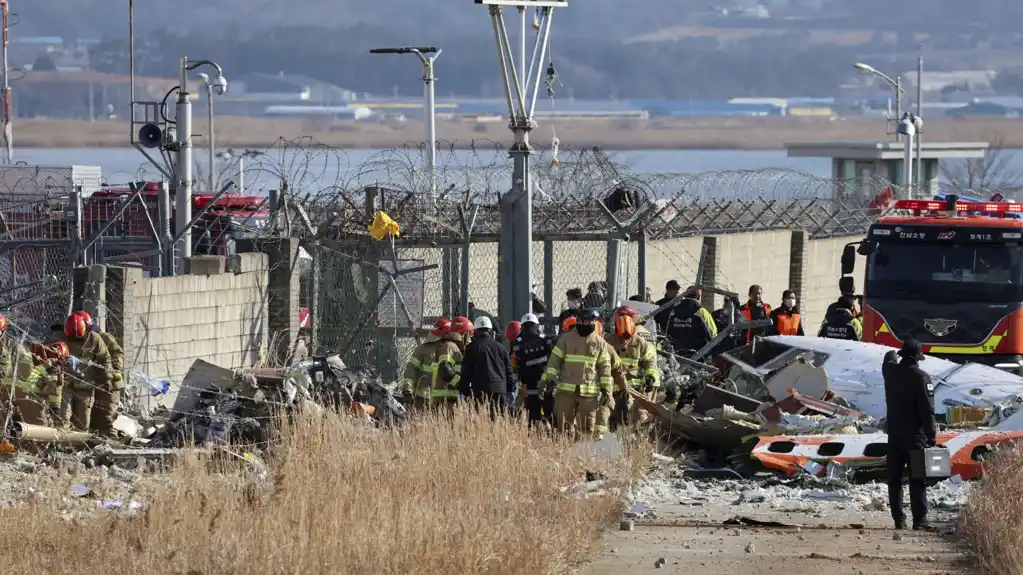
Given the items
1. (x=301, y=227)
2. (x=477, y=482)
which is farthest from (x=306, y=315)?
(x=477, y=482)

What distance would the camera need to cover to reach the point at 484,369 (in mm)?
14672

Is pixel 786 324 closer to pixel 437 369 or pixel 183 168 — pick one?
pixel 437 369

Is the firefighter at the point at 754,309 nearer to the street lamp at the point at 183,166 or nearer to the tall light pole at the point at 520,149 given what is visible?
the tall light pole at the point at 520,149

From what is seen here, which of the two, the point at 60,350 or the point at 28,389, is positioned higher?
the point at 60,350

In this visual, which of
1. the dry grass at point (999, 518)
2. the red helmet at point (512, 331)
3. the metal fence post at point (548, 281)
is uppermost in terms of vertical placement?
the metal fence post at point (548, 281)

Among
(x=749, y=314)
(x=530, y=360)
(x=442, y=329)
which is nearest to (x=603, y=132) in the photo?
(x=749, y=314)

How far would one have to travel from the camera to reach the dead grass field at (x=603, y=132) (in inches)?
5650

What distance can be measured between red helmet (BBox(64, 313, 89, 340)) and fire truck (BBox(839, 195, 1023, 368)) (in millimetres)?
9084

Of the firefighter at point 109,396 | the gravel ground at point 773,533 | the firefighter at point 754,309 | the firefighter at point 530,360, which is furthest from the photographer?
the firefighter at point 754,309

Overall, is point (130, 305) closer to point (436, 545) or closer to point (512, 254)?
point (512, 254)

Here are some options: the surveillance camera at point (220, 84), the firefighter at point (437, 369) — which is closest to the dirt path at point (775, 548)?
the firefighter at point (437, 369)

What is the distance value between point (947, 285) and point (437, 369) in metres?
7.87

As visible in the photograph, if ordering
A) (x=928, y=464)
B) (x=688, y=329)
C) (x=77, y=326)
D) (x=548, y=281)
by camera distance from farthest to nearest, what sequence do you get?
1. (x=548, y=281)
2. (x=688, y=329)
3. (x=77, y=326)
4. (x=928, y=464)

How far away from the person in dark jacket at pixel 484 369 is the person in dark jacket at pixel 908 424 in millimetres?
3693
